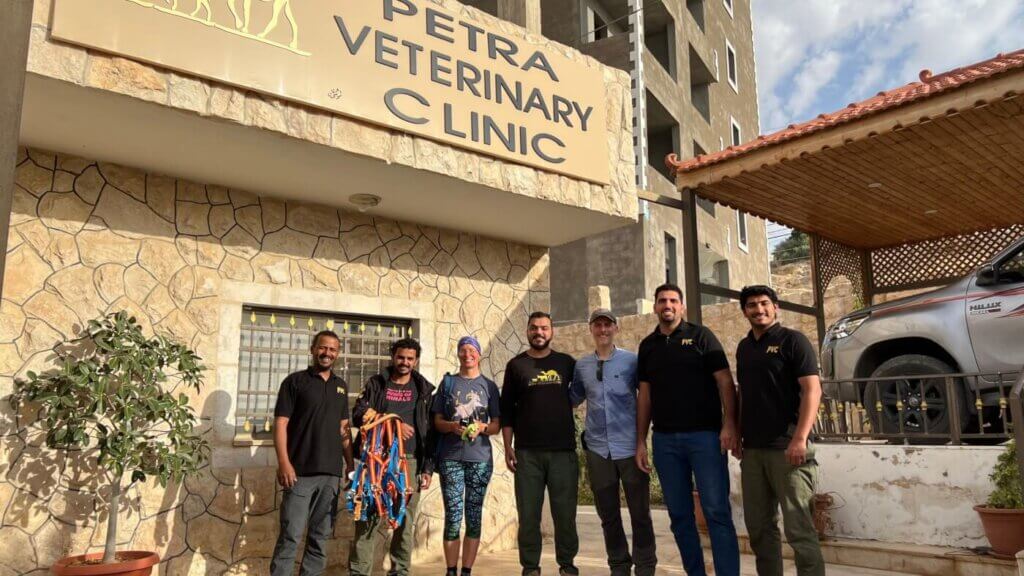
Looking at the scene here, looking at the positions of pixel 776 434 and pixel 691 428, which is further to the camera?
pixel 691 428

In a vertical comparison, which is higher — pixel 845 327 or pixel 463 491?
pixel 845 327

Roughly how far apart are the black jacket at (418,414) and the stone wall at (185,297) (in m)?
1.05

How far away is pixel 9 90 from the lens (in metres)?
1.49

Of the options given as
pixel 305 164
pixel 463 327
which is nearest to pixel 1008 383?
pixel 463 327

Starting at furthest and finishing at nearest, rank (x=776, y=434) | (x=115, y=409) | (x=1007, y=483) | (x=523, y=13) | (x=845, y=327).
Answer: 1. (x=845, y=327)
2. (x=523, y=13)
3. (x=1007, y=483)
4. (x=115, y=409)
5. (x=776, y=434)

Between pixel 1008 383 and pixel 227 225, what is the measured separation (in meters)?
6.14

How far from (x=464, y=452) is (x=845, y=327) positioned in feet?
13.0

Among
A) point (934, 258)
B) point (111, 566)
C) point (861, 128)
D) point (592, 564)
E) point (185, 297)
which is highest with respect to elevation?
point (861, 128)

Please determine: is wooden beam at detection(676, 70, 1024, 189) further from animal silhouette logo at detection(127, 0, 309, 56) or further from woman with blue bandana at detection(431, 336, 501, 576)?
animal silhouette logo at detection(127, 0, 309, 56)

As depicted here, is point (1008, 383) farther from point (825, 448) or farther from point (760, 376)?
point (760, 376)

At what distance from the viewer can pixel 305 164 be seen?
16.8 ft

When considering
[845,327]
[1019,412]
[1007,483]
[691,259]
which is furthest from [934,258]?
[1019,412]

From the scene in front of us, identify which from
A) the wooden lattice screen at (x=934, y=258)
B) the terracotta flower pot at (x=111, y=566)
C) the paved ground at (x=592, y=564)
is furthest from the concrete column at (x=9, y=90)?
the wooden lattice screen at (x=934, y=258)

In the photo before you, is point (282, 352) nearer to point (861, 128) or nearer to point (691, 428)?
point (691, 428)
